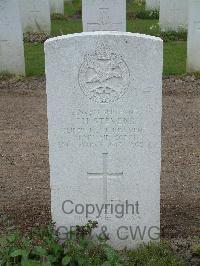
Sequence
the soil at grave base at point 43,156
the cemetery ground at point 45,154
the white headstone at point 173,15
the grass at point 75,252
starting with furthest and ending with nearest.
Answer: the white headstone at point 173,15 → the soil at grave base at point 43,156 → the cemetery ground at point 45,154 → the grass at point 75,252

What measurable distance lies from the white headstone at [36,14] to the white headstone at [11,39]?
12.3 ft

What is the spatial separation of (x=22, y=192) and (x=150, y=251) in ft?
5.28

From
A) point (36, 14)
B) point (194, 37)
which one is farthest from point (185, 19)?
point (194, 37)

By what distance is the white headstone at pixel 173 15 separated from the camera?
12.9 m

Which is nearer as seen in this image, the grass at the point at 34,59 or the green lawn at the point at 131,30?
the grass at the point at 34,59

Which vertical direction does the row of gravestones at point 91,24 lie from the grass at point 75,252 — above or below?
above

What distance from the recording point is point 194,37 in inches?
367

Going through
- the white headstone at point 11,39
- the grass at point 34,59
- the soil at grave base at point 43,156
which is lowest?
the soil at grave base at point 43,156

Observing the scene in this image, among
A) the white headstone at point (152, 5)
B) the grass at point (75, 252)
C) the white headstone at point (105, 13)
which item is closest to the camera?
the grass at point (75, 252)

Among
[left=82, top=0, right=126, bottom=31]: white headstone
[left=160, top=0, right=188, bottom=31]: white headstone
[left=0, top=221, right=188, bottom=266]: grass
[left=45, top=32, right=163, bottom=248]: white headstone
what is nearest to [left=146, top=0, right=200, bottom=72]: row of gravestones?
[left=160, top=0, right=188, bottom=31]: white headstone

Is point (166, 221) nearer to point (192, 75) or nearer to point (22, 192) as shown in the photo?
point (22, 192)

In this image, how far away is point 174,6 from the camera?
1295 centimetres

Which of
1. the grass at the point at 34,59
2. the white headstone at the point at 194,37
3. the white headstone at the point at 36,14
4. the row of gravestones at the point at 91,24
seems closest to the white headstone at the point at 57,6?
the white headstone at the point at 36,14

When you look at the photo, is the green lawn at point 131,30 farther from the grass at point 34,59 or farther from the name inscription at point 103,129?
the name inscription at point 103,129
